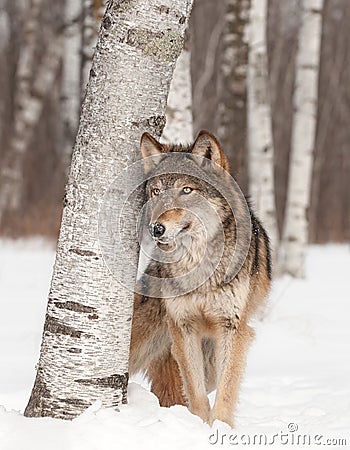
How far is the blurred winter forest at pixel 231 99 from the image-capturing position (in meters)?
9.26

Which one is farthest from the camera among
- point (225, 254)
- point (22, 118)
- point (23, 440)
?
point (22, 118)

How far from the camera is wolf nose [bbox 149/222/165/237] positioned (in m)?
3.41

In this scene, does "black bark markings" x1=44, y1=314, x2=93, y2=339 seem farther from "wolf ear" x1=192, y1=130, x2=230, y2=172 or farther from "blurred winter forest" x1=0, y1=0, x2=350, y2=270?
"blurred winter forest" x1=0, y1=0, x2=350, y2=270

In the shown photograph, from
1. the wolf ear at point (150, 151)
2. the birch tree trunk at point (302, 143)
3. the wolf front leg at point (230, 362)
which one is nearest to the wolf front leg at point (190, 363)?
the wolf front leg at point (230, 362)

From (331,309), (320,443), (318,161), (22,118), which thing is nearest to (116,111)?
(320,443)

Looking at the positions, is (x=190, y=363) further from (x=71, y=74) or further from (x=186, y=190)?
(x=71, y=74)

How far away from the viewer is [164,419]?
316 cm

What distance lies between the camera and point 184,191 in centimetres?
368

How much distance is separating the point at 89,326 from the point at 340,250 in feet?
41.7

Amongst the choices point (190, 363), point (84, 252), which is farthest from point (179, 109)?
point (84, 252)

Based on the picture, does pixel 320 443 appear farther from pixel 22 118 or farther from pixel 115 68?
pixel 22 118

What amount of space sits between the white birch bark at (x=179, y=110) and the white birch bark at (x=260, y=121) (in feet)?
10.3

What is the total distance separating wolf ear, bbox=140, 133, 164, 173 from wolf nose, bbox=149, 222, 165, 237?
0.29 meters

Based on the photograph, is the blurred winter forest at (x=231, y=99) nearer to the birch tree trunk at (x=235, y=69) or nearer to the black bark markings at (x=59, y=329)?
the birch tree trunk at (x=235, y=69)
